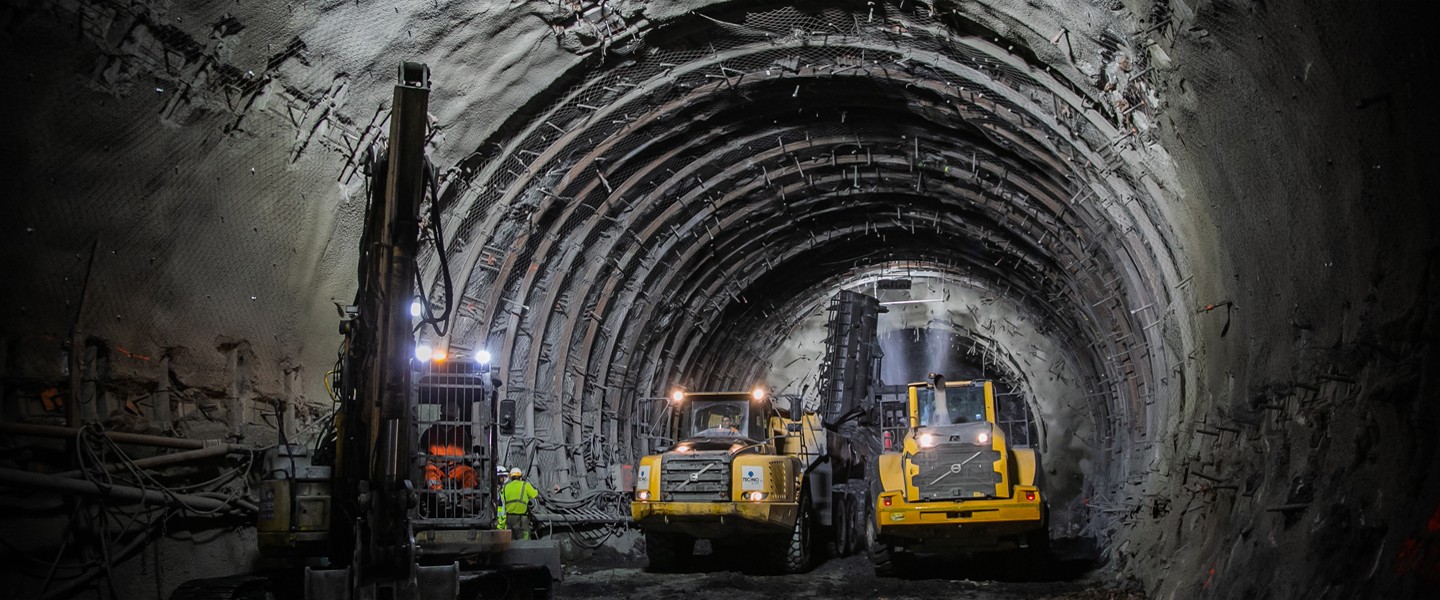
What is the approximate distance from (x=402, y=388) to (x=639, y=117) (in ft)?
Answer: 26.1

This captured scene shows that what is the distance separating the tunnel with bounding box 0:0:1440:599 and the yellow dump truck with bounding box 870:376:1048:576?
150 cm

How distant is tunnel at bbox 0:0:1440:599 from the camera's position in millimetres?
7473

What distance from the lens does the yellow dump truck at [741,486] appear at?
14320 mm

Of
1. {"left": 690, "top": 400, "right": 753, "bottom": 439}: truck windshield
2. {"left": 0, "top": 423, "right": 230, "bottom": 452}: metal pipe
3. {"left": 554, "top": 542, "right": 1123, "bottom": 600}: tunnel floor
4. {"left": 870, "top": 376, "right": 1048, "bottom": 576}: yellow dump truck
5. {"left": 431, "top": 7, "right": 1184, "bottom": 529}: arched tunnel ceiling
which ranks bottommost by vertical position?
{"left": 554, "top": 542, "right": 1123, "bottom": 600}: tunnel floor

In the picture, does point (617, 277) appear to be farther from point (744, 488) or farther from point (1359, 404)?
point (1359, 404)

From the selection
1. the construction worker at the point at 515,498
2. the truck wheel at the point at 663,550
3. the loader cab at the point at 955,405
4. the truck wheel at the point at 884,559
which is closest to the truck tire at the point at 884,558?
the truck wheel at the point at 884,559

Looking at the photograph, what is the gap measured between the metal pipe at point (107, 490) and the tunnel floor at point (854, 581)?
3.99m

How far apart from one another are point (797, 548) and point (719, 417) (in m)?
2.33

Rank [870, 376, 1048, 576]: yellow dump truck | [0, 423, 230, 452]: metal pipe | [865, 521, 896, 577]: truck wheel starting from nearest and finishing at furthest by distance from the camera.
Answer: [0, 423, 230, 452]: metal pipe
[870, 376, 1048, 576]: yellow dump truck
[865, 521, 896, 577]: truck wheel

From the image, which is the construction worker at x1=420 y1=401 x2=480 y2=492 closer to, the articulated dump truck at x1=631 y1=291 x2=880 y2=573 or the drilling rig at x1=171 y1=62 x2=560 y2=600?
the drilling rig at x1=171 y1=62 x2=560 y2=600

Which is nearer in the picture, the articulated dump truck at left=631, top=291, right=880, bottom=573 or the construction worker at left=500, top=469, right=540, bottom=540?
the construction worker at left=500, top=469, right=540, bottom=540

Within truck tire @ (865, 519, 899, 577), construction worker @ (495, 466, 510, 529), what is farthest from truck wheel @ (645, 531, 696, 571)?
construction worker @ (495, 466, 510, 529)

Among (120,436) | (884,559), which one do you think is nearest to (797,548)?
(884,559)

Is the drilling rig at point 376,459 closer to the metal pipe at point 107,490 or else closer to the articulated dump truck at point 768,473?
the metal pipe at point 107,490
